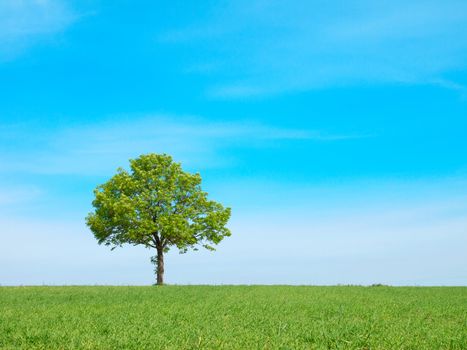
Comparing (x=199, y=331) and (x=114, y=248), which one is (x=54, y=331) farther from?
(x=114, y=248)

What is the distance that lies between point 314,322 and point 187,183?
33534 millimetres

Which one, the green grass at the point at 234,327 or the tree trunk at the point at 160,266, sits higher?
the tree trunk at the point at 160,266

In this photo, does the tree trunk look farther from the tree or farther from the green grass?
the green grass

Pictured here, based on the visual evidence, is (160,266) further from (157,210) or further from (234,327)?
(234,327)

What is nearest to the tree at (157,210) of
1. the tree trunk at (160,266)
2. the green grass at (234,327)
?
the tree trunk at (160,266)

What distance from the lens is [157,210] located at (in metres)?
47.0

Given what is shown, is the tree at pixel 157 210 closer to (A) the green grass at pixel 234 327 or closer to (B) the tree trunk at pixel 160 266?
(B) the tree trunk at pixel 160 266

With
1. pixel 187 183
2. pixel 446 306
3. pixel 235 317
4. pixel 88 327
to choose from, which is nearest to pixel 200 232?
pixel 187 183

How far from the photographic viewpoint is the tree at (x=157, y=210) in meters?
46.1

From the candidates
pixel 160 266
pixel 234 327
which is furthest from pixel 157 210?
pixel 234 327

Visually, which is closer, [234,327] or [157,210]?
[234,327]

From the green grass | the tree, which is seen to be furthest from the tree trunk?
the green grass

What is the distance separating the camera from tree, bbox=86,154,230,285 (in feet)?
A: 151

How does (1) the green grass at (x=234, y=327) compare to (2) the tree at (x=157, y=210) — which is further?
(2) the tree at (x=157, y=210)
